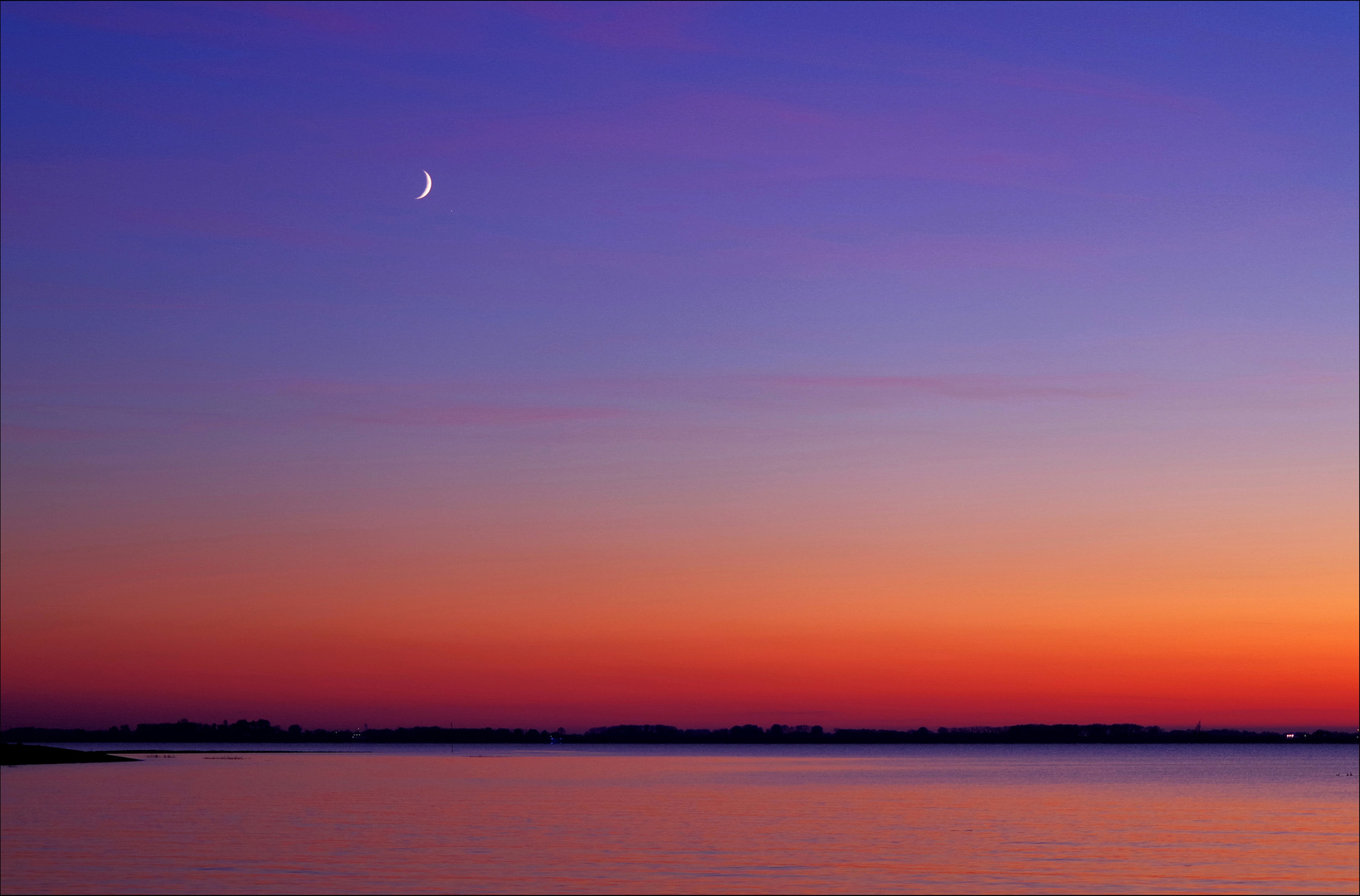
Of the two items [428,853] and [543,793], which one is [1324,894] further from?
[543,793]

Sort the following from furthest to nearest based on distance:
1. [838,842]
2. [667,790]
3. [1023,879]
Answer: [667,790] < [838,842] < [1023,879]

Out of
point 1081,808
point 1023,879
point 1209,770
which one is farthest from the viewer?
point 1209,770

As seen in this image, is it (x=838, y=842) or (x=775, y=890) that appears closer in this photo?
(x=775, y=890)

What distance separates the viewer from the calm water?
50406 mm

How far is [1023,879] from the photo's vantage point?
167 feet

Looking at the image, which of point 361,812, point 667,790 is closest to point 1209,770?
point 667,790

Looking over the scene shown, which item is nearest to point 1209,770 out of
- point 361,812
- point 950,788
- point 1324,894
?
point 950,788

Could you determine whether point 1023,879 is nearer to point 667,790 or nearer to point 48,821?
point 48,821

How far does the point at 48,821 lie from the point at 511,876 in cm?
3403

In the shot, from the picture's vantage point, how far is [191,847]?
61219 mm

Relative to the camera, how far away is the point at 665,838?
221 ft

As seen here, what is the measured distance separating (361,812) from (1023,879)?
4541cm

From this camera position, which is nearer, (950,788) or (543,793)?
(543,793)

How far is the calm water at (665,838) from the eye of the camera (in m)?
50.4
